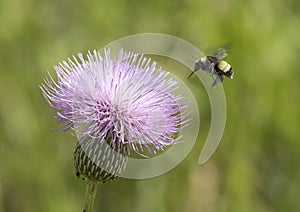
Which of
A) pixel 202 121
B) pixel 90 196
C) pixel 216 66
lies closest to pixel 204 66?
pixel 216 66

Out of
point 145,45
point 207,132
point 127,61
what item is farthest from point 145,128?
point 207,132

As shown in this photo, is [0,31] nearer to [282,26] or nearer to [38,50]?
[38,50]

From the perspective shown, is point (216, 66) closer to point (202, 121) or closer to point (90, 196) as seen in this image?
point (90, 196)

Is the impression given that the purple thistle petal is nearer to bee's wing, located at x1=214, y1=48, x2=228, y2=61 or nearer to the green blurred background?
bee's wing, located at x1=214, y1=48, x2=228, y2=61

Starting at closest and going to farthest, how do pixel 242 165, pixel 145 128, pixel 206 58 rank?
pixel 145 128 < pixel 206 58 < pixel 242 165

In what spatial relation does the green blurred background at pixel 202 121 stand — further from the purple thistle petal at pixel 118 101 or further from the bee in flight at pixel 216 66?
the purple thistle petal at pixel 118 101

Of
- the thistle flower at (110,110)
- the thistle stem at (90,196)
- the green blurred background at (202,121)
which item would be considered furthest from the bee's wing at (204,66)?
the green blurred background at (202,121)
